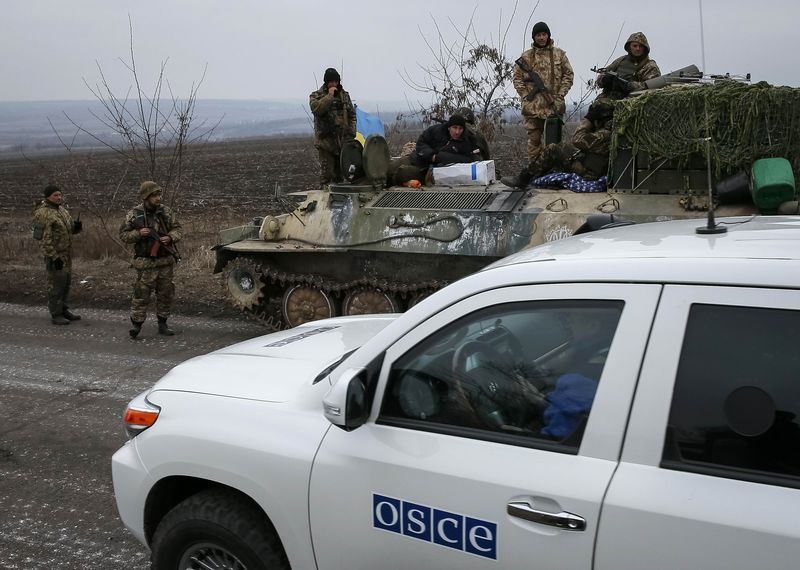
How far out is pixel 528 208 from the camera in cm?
882

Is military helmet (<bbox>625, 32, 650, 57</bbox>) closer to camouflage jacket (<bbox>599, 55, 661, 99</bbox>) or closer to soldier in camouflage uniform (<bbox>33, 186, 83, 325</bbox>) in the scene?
camouflage jacket (<bbox>599, 55, 661, 99</bbox>)

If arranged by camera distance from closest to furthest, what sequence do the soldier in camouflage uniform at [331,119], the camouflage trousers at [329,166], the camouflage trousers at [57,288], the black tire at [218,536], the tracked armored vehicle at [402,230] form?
the black tire at [218,536], the tracked armored vehicle at [402,230], the camouflage trousers at [57,288], the soldier in camouflage uniform at [331,119], the camouflage trousers at [329,166]

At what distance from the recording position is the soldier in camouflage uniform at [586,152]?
9.02 meters

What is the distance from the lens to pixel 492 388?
9.52 ft

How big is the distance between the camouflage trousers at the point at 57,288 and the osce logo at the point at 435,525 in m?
8.85

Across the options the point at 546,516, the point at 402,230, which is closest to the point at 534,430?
the point at 546,516

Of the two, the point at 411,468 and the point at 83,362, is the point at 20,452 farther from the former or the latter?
the point at 411,468

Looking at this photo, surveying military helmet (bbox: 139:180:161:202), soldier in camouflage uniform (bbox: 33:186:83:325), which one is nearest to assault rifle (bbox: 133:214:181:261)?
military helmet (bbox: 139:180:161:202)

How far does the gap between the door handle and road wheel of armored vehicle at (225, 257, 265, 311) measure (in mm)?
7459

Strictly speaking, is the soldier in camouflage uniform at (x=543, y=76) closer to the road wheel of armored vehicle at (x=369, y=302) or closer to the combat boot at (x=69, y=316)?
the road wheel of armored vehicle at (x=369, y=302)

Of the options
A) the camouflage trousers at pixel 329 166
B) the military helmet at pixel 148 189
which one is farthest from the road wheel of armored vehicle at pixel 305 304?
the camouflage trousers at pixel 329 166

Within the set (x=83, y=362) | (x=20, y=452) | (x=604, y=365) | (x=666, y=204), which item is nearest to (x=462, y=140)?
(x=666, y=204)

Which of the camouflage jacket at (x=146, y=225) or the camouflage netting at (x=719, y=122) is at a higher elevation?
the camouflage netting at (x=719, y=122)

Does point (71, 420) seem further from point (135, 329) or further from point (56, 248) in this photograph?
point (56, 248)
